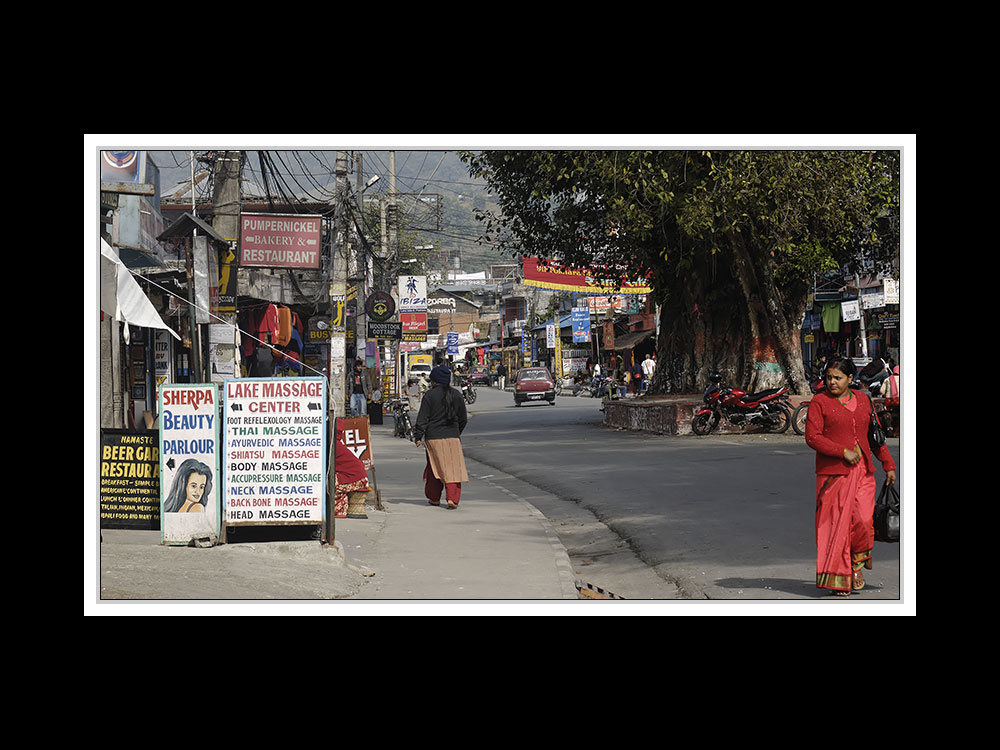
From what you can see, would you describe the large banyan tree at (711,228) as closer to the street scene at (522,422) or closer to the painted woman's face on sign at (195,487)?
the street scene at (522,422)

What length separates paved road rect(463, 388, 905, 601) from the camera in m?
8.31

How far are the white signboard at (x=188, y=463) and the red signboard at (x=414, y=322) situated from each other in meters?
29.4

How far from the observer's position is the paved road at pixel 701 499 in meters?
8.31

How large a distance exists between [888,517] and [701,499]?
5.53 metres

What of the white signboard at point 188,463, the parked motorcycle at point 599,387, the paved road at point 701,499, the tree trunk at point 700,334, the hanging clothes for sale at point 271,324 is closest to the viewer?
the paved road at point 701,499

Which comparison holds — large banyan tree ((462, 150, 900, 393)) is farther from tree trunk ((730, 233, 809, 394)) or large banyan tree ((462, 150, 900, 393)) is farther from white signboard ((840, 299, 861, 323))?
white signboard ((840, 299, 861, 323))

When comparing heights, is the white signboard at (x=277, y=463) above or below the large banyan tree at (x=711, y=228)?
below

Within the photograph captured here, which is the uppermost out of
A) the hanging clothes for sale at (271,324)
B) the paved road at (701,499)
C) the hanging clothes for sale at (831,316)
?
the hanging clothes for sale at (831,316)

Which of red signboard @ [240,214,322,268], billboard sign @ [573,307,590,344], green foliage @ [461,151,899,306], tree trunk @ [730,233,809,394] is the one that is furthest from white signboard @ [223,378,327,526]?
billboard sign @ [573,307,590,344]

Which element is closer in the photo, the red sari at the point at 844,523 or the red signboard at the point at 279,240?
the red sari at the point at 844,523

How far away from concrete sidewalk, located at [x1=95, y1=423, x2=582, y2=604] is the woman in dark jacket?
1098mm

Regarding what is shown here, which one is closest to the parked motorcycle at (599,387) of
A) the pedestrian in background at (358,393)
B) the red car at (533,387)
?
the red car at (533,387)

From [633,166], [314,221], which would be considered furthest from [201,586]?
[633,166]

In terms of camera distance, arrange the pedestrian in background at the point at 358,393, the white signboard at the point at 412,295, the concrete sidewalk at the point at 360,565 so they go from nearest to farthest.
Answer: the concrete sidewalk at the point at 360,565 < the pedestrian in background at the point at 358,393 < the white signboard at the point at 412,295
